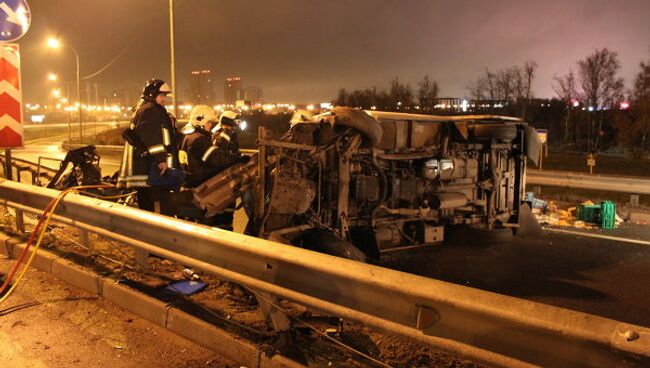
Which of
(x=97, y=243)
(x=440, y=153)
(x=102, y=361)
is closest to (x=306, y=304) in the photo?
(x=102, y=361)

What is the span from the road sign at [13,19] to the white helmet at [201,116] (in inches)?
94.9

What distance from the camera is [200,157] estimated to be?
6.53m

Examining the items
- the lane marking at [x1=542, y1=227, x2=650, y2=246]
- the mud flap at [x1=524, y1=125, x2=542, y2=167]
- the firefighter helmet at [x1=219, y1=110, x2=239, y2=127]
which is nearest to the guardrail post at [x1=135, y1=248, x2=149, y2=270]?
the firefighter helmet at [x1=219, y1=110, x2=239, y2=127]

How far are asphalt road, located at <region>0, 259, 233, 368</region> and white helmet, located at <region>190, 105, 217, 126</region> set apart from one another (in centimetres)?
259

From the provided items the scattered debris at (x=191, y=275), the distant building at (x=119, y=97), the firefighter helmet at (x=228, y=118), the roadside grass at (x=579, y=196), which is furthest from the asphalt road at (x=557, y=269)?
the distant building at (x=119, y=97)

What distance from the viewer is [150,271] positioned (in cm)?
530

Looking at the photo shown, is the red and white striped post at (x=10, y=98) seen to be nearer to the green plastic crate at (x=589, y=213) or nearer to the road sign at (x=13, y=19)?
the road sign at (x=13, y=19)

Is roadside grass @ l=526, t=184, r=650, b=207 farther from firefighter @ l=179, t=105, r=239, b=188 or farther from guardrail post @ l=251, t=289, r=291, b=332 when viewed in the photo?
guardrail post @ l=251, t=289, r=291, b=332

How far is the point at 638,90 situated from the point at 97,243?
3894 cm

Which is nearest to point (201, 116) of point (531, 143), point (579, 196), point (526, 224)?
point (531, 143)

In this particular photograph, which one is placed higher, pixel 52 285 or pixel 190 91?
pixel 190 91

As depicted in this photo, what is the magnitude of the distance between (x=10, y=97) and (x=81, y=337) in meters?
4.33

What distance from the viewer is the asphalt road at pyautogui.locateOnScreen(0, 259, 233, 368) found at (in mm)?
3727

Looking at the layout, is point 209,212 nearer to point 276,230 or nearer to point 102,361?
point 276,230
